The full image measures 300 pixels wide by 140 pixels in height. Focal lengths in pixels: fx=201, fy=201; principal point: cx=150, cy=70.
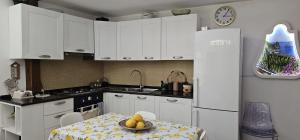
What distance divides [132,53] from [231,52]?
1.79 meters

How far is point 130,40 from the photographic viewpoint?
3.77 m

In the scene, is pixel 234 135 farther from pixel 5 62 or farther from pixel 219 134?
pixel 5 62

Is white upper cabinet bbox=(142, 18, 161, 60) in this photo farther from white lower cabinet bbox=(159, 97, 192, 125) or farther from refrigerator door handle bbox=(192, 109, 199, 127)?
refrigerator door handle bbox=(192, 109, 199, 127)

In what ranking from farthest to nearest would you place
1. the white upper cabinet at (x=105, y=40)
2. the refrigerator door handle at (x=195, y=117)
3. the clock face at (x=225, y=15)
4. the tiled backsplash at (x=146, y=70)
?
the white upper cabinet at (x=105, y=40)
the tiled backsplash at (x=146, y=70)
the clock face at (x=225, y=15)
the refrigerator door handle at (x=195, y=117)

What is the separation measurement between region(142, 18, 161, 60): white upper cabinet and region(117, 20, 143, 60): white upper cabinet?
0.29 feet

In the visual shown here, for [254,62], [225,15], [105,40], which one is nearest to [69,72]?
[105,40]

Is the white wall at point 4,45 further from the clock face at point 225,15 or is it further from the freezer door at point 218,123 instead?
the clock face at point 225,15

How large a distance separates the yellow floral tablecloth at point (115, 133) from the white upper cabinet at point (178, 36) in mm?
1621

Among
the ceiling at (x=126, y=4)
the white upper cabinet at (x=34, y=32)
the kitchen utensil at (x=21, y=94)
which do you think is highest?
the ceiling at (x=126, y=4)

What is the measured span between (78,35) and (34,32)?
2.50ft

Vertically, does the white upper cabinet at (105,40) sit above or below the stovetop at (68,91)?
above

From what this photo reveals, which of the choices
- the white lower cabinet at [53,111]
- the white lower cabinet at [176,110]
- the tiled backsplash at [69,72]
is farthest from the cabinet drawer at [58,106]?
the white lower cabinet at [176,110]

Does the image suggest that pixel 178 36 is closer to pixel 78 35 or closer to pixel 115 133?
pixel 78 35

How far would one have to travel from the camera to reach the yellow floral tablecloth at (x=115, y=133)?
1.63 m
